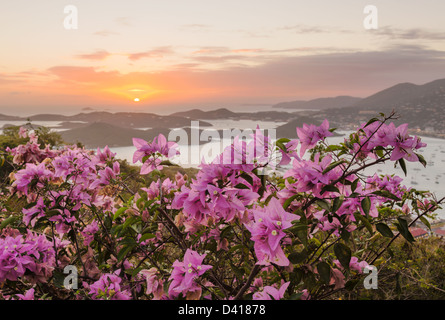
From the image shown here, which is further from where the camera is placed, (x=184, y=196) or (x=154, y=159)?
(x=154, y=159)

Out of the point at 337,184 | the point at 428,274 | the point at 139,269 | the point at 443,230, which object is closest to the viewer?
the point at 337,184

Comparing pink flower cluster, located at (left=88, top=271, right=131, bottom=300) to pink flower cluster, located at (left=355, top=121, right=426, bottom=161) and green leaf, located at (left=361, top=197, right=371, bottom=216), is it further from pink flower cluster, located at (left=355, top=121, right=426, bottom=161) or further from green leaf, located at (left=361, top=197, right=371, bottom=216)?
pink flower cluster, located at (left=355, top=121, right=426, bottom=161)

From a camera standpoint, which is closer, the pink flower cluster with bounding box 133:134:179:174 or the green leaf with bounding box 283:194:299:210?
the green leaf with bounding box 283:194:299:210

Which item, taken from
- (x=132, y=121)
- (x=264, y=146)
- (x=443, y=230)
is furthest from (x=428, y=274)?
(x=132, y=121)

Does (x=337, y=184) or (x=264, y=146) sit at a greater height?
(x=264, y=146)

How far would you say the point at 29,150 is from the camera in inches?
93.6

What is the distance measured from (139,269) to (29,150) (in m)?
1.52

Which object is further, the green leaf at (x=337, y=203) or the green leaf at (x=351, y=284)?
the green leaf at (x=351, y=284)

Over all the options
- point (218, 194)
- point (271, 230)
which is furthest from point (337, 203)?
point (218, 194)

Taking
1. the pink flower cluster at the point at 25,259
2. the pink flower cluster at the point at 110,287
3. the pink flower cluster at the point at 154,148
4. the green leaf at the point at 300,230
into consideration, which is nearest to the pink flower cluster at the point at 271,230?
the green leaf at the point at 300,230

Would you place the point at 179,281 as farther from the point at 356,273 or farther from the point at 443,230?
the point at 443,230

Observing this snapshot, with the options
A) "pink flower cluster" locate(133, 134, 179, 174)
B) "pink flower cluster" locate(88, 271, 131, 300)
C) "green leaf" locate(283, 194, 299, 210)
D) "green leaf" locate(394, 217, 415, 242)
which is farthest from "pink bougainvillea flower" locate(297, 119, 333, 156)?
"pink flower cluster" locate(88, 271, 131, 300)

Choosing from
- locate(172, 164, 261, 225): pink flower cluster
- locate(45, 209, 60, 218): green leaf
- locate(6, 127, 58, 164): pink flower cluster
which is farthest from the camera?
locate(6, 127, 58, 164): pink flower cluster

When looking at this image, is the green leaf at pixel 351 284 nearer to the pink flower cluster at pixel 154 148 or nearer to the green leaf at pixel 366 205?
the green leaf at pixel 366 205
